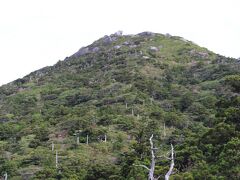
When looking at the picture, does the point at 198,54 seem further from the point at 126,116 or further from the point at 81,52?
the point at 126,116

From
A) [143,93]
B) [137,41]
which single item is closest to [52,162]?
[143,93]

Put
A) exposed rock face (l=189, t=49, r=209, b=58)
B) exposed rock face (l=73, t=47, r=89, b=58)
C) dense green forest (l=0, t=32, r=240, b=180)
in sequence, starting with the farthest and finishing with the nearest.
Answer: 1. exposed rock face (l=73, t=47, r=89, b=58)
2. exposed rock face (l=189, t=49, r=209, b=58)
3. dense green forest (l=0, t=32, r=240, b=180)

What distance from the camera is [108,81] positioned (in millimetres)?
86875

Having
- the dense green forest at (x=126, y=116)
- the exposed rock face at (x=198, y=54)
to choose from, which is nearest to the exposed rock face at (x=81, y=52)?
the dense green forest at (x=126, y=116)

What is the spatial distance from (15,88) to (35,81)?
5.59 metres

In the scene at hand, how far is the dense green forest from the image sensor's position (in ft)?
110

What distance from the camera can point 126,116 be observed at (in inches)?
2384

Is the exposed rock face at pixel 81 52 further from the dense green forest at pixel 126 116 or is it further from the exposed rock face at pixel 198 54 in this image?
the exposed rock face at pixel 198 54

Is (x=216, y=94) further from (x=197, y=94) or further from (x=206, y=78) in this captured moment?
(x=206, y=78)

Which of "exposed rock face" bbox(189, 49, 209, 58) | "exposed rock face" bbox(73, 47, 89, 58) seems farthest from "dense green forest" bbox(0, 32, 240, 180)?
"exposed rock face" bbox(73, 47, 89, 58)

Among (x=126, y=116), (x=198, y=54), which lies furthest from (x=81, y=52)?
(x=126, y=116)

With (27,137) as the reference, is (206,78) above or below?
above

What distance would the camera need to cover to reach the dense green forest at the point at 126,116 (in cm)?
3347

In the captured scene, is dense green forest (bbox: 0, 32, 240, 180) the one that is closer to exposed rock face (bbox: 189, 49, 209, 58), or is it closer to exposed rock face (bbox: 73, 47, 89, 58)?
exposed rock face (bbox: 189, 49, 209, 58)
